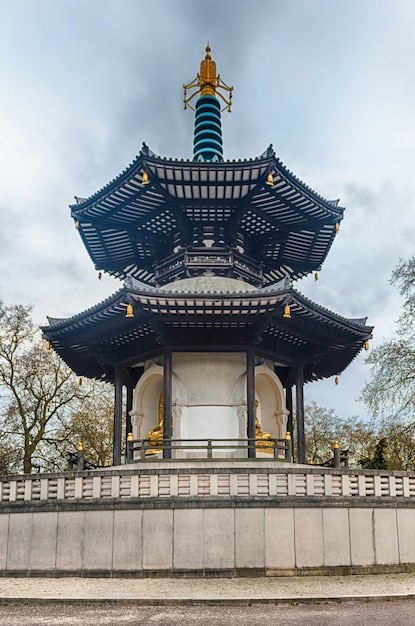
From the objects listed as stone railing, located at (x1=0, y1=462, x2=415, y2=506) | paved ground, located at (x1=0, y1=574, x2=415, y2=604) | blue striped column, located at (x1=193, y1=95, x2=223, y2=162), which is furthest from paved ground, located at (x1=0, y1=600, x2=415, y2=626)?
blue striped column, located at (x1=193, y1=95, x2=223, y2=162)

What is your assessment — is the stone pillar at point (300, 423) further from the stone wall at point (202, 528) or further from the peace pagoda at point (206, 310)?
the stone wall at point (202, 528)

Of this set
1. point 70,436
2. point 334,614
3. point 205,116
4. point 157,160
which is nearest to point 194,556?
point 334,614

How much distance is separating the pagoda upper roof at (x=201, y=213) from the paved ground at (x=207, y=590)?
33.4 ft

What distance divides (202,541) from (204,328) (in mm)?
6451

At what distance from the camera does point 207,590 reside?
12.2 m

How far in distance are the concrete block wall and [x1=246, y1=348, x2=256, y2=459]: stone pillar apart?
3.48 m

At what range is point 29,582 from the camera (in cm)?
1370

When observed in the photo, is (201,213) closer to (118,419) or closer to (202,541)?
(118,419)

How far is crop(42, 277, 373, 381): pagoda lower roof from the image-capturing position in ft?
56.5

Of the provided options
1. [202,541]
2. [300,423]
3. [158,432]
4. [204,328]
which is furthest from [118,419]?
[202,541]

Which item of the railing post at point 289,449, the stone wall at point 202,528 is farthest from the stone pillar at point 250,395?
the stone wall at point 202,528

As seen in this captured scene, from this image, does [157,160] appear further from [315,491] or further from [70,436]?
[70,436]

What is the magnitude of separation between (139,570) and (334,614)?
530 cm

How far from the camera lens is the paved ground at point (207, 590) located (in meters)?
11.0
